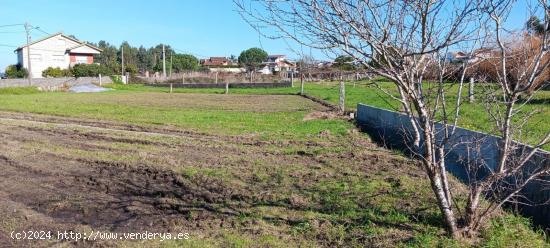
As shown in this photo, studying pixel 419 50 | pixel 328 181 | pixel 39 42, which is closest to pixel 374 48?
pixel 419 50

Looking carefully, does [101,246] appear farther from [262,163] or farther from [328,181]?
[262,163]

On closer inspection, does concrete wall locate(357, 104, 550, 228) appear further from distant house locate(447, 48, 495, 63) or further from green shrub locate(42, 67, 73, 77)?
green shrub locate(42, 67, 73, 77)

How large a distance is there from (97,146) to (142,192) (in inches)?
163

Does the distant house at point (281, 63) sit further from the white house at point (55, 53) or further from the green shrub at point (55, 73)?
the white house at point (55, 53)

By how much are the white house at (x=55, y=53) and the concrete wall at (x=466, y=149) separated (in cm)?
7038

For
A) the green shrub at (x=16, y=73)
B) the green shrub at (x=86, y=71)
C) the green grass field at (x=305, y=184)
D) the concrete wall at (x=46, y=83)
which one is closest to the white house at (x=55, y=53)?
the green shrub at (x=16, y=73)

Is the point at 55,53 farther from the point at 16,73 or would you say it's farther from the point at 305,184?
the point at 305,184

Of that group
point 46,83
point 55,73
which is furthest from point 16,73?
point 46,83

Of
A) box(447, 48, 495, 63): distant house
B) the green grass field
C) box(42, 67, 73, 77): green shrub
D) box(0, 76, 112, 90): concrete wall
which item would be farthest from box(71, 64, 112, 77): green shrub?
box(447, 48, 495, 63): distant house

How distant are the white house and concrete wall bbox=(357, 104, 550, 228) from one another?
7038 centimetres

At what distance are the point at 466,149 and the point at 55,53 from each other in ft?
258

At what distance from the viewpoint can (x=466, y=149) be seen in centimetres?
670

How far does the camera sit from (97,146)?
972cm

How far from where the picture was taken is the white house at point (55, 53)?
72375mm
